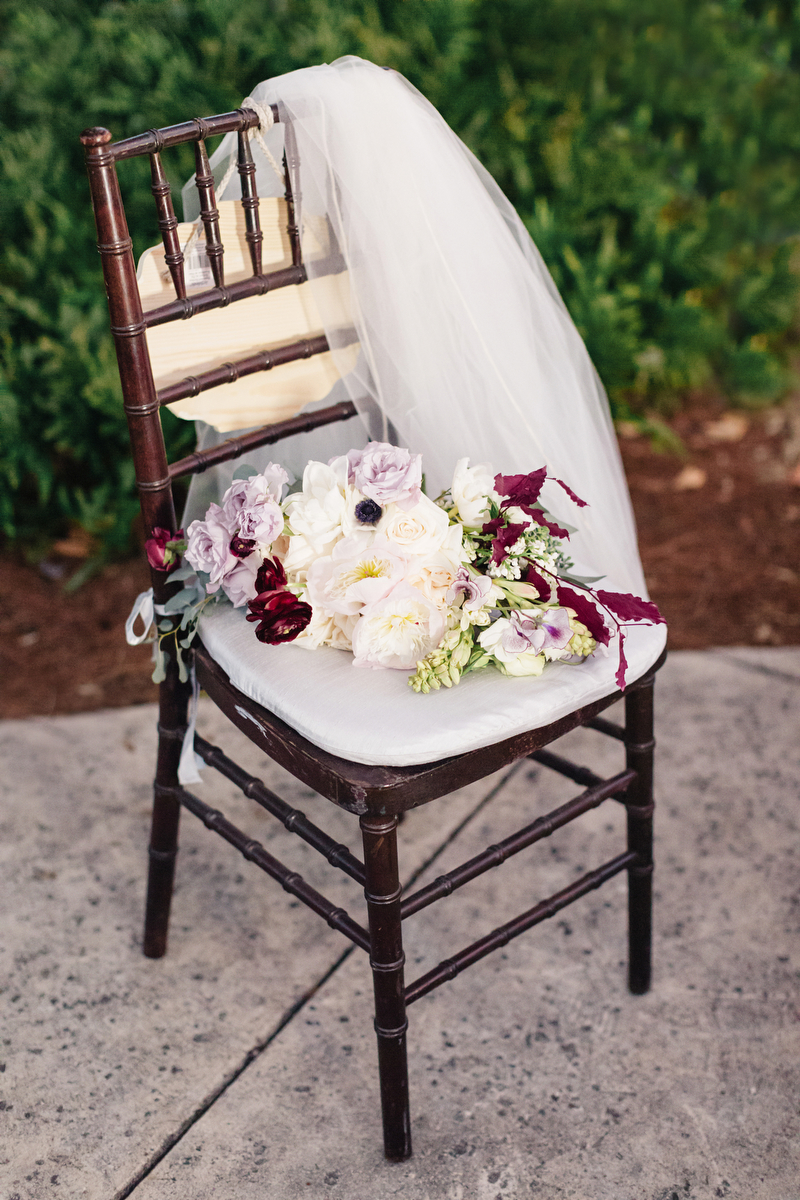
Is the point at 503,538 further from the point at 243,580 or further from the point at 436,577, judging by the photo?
the point at 243,580

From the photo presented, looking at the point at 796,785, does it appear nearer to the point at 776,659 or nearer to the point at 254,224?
the point at 776,659

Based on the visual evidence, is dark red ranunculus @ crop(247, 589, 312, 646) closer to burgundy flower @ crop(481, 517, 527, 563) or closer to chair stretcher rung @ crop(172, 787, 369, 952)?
burgundy flower @ crop(481, 517, 527, 563)

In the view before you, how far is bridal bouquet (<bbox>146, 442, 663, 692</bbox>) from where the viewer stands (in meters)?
1.23

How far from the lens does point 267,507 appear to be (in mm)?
1264

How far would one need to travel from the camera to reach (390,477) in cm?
124

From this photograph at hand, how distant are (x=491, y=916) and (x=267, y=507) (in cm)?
93

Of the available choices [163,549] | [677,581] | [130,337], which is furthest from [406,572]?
[677,581]

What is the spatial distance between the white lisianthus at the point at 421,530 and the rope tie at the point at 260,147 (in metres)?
0.49

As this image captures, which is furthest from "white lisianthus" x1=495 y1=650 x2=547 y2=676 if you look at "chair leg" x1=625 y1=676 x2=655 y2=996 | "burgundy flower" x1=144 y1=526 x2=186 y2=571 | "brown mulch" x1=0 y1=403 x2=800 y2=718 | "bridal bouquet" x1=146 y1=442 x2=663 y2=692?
"brown mulch" x1=0 y1=403 x2=800 y2=718

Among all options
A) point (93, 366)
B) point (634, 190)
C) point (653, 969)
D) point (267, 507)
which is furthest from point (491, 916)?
point (634, 190)

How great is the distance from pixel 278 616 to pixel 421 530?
201 mm

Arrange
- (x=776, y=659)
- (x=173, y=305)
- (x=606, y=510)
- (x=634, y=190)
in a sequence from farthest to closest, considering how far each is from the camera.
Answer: (x=634, y=190) < (x=776, y=659) < (x=606, y=510) < (x=173, y=305)

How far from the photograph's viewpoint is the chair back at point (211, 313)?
1280 mm

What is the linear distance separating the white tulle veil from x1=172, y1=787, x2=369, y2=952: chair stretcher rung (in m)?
0.54
